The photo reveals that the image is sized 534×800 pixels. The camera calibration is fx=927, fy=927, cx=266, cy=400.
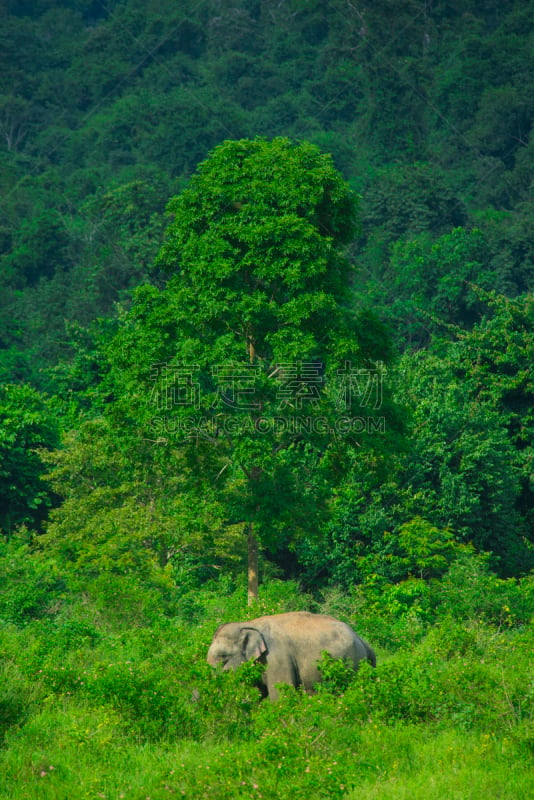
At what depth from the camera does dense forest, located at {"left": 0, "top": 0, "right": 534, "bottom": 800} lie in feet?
32.9

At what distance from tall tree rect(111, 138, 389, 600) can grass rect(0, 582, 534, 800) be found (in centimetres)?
399

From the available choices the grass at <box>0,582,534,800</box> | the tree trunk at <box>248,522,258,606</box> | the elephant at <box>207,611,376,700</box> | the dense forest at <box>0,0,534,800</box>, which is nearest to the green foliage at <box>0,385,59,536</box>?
the dense forest at <box>0,0,534,800</box>

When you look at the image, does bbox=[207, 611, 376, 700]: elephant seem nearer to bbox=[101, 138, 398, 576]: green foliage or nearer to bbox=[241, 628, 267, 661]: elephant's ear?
bbox=[241, 628, 267, 661]: elephant's ear

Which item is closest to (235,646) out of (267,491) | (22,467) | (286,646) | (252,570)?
(286,646)

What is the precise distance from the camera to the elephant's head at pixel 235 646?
11.5 meters

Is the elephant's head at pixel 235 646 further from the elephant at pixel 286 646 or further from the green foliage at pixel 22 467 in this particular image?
the green foliage at pixel 22 467

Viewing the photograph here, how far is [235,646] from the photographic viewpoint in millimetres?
11539

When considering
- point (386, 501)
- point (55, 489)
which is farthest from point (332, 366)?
point (55, 489)

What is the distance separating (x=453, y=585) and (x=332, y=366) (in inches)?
242

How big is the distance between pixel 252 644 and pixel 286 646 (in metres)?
0.52

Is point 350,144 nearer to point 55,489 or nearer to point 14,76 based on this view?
point 14,76

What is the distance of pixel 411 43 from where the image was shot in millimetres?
77125

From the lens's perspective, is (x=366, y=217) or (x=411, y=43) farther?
(x=411, y=43)

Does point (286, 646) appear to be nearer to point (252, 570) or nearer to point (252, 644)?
point (252, 644)
